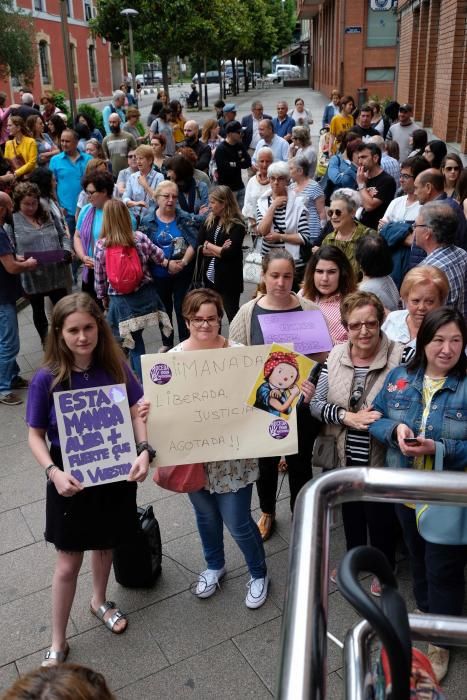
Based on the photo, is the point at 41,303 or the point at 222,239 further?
the point at 41,303

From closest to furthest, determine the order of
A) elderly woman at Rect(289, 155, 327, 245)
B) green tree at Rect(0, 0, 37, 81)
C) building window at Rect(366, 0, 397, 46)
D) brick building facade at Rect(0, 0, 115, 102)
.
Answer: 1. elderly woman at Rect(289, 155, 327, 245)
2. building window at Rect(366, 0, 397, 46)
3. green tree at Rect(0, 0, 37, 81)
4. brick building facade at Rect(0, 0, 115, 102)

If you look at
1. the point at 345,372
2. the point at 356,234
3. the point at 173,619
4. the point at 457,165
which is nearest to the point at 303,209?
the point at 356,234

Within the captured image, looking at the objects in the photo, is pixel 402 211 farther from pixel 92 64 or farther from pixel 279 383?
pixel 92 64

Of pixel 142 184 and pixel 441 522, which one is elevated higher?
pixel 142 184

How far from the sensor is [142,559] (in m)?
3.54

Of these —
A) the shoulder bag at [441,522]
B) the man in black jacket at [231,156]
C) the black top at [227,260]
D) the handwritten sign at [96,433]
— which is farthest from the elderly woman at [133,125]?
the shoulder bag at [441,522]

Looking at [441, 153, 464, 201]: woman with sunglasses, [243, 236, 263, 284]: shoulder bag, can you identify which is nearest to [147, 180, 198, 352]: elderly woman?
[243, 236, 263, 284]: shoulder bag

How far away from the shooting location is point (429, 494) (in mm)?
1331

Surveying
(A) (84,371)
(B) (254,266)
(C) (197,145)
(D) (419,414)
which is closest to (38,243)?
(B) (254,266)

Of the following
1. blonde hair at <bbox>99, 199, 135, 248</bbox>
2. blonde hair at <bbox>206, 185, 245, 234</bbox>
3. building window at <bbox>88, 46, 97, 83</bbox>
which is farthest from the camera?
building window at <bbox>88, 46, 97, 83</bbox>

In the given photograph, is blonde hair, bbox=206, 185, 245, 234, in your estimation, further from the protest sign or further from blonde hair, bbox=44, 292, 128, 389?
blonde hair, bbox=44, 292, 128, 389

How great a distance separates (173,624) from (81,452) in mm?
1129

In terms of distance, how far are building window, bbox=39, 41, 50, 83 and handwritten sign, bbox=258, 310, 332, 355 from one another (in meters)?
46.4

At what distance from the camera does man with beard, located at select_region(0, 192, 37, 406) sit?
5746mm
